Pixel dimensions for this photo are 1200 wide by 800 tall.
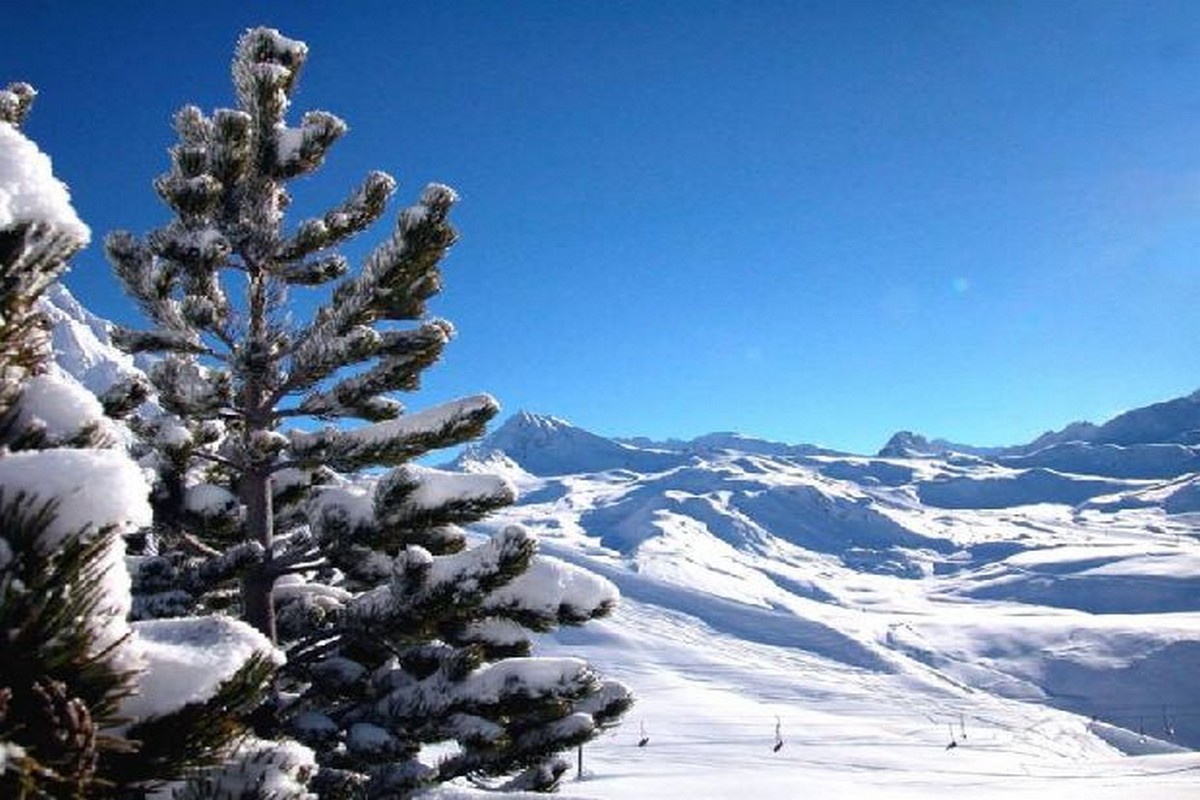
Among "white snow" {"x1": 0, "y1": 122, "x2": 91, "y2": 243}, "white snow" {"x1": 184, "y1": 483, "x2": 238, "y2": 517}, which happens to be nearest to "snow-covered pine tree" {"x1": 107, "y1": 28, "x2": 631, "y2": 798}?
"white snow" {"x1": 184, "y1": 483, "x2": 238, "y2": 517}

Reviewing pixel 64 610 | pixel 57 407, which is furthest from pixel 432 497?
pixel 64 610

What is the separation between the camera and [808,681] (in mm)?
197500

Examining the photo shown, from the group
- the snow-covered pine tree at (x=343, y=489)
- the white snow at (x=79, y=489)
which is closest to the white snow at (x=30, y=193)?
the white snow at (x=79, y=489)

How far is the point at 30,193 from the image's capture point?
1.62 metres

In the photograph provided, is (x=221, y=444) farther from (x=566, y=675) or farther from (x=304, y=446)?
(x=566, y=675)

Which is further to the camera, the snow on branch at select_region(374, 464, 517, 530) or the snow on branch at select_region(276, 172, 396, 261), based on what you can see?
the snow on branch at select_region(276, 172, 396, 261)

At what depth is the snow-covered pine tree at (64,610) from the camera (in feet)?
5.10

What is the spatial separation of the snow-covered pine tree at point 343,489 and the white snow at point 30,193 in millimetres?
4221

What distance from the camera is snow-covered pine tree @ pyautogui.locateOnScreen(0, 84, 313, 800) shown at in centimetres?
155

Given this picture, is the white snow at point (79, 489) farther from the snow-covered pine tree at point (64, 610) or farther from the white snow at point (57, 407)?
the white snow at point (57, 407)

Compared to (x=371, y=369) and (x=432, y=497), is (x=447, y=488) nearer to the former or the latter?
(x=432, y=497)

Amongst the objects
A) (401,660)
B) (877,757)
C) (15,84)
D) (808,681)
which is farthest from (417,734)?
(808,681)

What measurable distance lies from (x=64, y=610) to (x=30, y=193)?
2.59 ft

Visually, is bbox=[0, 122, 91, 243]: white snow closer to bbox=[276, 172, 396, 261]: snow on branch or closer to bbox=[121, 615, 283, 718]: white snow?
bbox=[121, 615, 283, 718]: white snow
